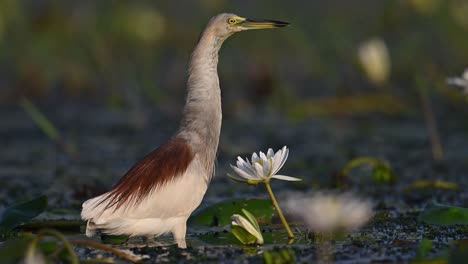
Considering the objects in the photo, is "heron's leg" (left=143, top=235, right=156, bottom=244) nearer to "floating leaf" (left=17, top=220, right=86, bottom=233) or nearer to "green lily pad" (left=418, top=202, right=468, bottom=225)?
Answer: "floating leaf" (left=17, top=220, right=86, bottom=233)

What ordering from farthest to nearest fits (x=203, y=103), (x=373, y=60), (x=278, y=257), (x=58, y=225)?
(x=373, y=60)
(x=58, y=225)
(x=203, y=103)
(x=278, y=257)

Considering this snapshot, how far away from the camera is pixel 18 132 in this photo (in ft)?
26.1

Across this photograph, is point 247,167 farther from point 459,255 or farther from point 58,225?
point 58,225

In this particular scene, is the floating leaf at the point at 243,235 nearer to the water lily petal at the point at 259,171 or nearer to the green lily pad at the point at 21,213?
the water lily petal at the point at 259,171

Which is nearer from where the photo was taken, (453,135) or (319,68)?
(453,135)

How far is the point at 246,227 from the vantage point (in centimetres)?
365

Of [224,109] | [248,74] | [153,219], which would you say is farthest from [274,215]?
[248,74]

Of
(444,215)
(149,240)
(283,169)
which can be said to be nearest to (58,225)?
(149,240)

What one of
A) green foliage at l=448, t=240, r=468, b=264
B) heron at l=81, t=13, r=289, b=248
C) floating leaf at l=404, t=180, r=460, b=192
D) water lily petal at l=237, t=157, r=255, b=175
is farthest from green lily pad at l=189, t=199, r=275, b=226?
green foliage at l=448, t=240, r=468, b=264

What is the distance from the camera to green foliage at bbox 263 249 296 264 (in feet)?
10.8

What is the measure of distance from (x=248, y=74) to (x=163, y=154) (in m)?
5.72

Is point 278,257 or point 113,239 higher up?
point 113,239

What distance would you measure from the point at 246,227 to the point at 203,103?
0.74m

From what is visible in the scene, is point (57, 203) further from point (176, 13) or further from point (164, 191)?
point (176, 13)
